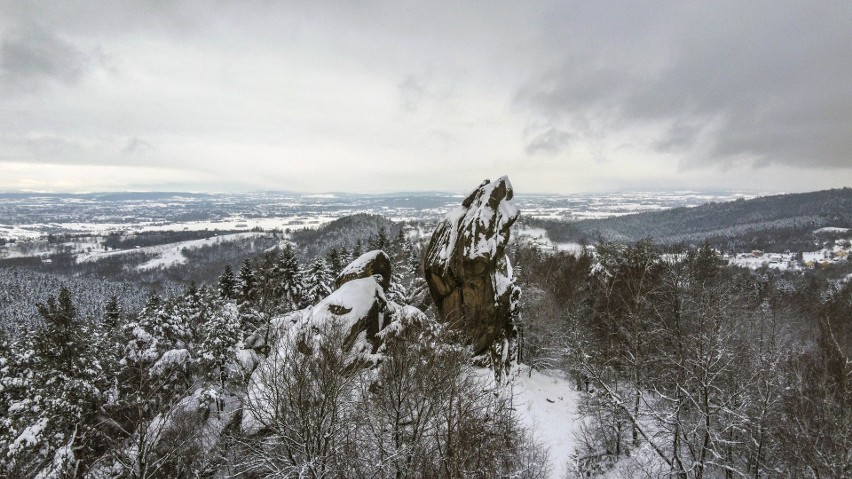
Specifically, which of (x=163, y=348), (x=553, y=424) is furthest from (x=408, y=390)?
(x=163, y=348)

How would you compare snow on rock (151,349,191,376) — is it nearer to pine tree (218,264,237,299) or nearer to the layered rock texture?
the layered rock texture

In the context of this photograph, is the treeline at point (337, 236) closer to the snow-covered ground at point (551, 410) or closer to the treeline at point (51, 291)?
the treeline at point (51, 291)

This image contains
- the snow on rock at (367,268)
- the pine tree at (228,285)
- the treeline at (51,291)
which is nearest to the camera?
the snow on rock at (367,268)

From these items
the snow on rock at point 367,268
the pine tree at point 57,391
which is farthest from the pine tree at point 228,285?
the snow on rock at point 367,268

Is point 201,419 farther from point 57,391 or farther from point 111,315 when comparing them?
point 111,315

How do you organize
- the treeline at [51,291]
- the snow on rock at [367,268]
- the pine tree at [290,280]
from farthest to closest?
the treeline at [51,291]
the pine tree at [290,280]
the snow on rock at [367,268]
